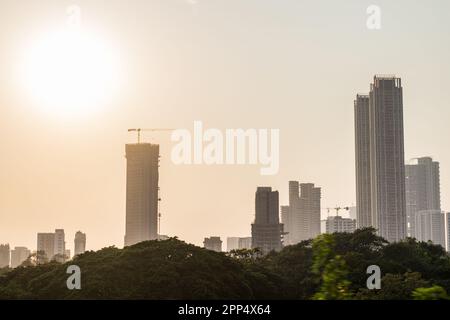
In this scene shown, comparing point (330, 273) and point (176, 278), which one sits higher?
point (330, 273)

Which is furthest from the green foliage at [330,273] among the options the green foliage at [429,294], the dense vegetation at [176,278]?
the dense vegetation at [176,278]

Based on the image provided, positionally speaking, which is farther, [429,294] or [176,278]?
[176,278]

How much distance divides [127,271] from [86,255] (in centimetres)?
713

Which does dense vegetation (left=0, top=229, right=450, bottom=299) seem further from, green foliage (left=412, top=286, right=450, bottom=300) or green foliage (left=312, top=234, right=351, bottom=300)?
green foliage (left=412, top=286, right=450, bottom=300)

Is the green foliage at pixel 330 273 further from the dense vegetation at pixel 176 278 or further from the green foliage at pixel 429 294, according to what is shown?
the dense vegetation at pixel 176 278

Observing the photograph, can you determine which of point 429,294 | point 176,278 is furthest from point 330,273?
point 176,278

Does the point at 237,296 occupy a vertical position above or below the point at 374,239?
below

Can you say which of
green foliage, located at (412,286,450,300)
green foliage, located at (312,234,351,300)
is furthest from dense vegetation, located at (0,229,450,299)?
green foliage, located at (412,286,450,300)

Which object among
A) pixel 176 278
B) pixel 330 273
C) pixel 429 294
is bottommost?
pixel 176 278

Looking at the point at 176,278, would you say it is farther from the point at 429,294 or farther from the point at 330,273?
the point at 429,294

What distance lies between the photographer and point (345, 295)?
33.4ft

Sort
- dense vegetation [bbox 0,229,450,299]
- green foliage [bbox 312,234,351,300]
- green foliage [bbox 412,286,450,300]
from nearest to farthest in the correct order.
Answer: green foliage [bbox 412,286,450,300] → green foliage [bbox 312,234,351,300] → dense vegetation [bbox 0,229,450,299]
